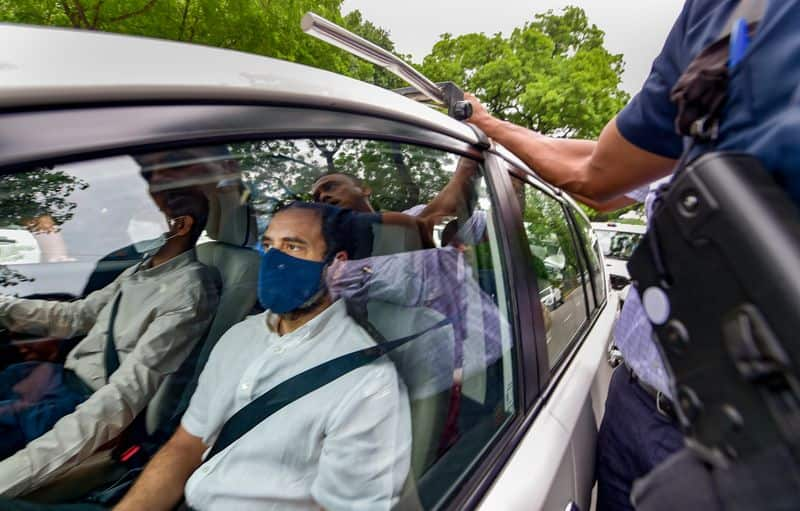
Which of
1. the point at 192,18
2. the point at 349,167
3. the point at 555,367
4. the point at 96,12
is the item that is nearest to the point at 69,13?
the point at 96,12

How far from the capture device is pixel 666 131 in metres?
1.05

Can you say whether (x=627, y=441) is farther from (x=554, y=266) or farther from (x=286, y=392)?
(x=286, y=392)

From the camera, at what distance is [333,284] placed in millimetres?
1474

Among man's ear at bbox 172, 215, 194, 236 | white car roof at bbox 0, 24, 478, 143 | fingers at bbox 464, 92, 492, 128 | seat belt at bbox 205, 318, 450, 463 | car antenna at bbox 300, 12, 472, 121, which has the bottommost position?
seat belt at bbox 205, 318, 450, 463

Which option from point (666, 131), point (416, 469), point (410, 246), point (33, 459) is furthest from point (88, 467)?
point (666, 131)

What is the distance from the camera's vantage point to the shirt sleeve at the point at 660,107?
92 cm

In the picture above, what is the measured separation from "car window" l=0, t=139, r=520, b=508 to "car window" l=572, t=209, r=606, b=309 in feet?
5.55

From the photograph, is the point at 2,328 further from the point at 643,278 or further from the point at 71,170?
the point at 643,278

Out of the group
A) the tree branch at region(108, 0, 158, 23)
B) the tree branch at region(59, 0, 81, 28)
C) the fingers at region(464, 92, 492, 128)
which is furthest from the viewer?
the tree branch at region(108, 0, 158, 23)

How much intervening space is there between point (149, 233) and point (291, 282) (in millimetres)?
500

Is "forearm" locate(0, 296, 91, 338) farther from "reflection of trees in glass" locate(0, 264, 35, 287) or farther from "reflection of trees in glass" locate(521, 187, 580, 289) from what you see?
"reflection of trees in glass" locate(521, 187, 580, 289)

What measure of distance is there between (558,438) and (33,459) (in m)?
1.56

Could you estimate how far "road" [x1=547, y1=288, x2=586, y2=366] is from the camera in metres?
1.81

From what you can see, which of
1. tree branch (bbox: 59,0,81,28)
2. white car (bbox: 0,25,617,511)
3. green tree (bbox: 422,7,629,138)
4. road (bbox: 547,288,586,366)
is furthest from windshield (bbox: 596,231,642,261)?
tree branch (bbox: 59,0,81,28)
